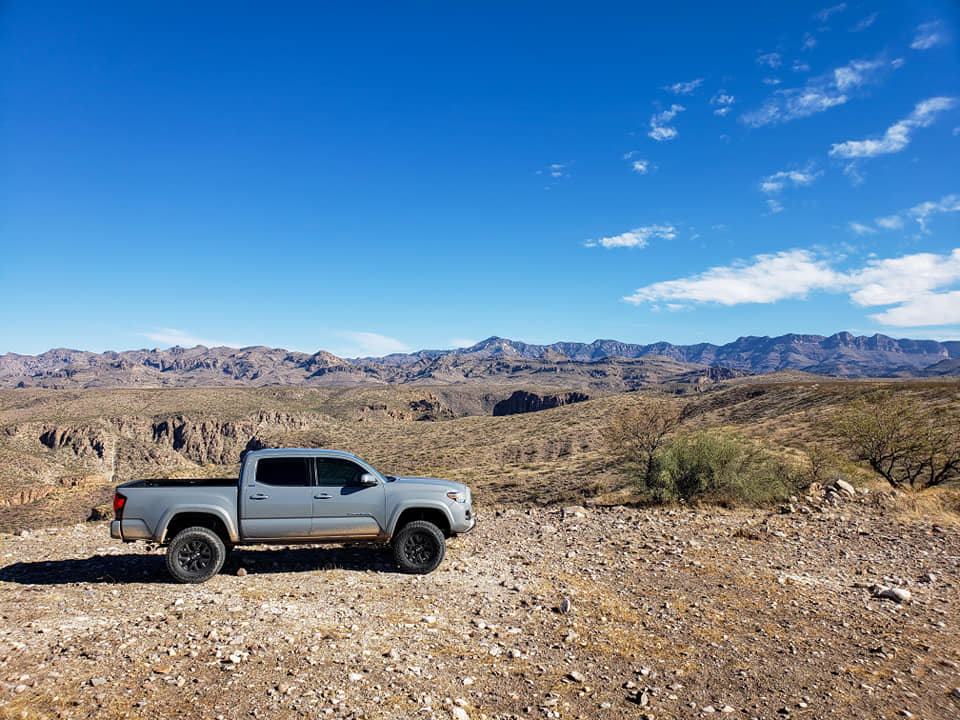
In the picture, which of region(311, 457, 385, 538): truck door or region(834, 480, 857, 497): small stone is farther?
region(834, 480, 857, 497): small stone

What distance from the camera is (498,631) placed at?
6.35 metres

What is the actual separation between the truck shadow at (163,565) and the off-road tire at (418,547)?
36cm

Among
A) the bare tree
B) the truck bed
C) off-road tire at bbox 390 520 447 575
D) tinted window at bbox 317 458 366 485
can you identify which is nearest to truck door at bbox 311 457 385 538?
tinted window at bbox 317 458 366 485

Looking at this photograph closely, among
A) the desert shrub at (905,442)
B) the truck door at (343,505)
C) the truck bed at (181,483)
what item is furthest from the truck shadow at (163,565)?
the desert shrub at (905,442)

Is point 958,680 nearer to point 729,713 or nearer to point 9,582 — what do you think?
point 729,713

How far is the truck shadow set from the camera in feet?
26.5

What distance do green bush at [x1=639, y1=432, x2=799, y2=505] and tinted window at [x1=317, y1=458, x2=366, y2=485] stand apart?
9112 mm

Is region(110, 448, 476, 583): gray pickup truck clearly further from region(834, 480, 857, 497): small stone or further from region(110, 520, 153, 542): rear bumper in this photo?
region(834, 480, 857, 497): small stone

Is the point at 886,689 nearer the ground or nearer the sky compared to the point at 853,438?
nearer the ground

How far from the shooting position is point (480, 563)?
29.1ft

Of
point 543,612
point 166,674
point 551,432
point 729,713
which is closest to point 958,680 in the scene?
point 729,713

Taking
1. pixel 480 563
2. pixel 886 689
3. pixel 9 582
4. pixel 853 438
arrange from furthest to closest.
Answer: pixel 853 438 < pixel 480 563 < pixel 9 582 < pixel 886 689

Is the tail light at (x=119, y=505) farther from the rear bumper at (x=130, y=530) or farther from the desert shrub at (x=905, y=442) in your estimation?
the desert shrub at (x=905, y=442)

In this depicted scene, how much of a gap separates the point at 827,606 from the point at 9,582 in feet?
40.7
